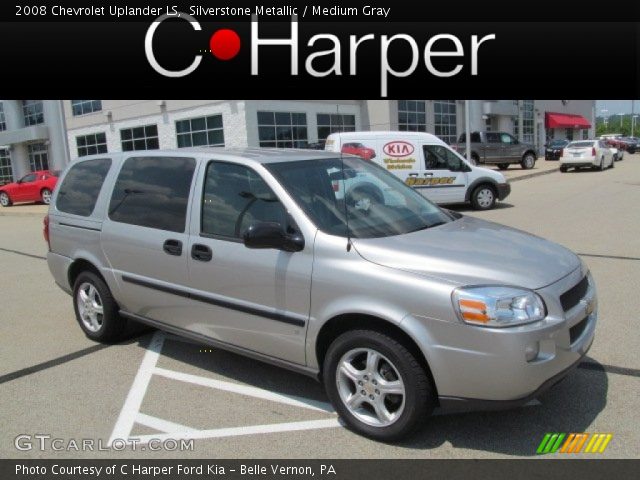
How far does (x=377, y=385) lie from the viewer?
11.1 feet

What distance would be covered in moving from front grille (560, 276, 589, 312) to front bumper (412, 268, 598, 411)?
7cm

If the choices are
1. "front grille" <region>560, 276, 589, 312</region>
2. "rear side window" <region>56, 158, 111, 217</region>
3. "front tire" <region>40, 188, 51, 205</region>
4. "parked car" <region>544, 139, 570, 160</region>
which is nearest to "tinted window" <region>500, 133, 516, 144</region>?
"parked car" <region>544, 139, 570, 160</region>

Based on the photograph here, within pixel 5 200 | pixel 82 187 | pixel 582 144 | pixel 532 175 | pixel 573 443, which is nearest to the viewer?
pixel 573 443

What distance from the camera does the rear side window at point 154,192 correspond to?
4406 millimetres

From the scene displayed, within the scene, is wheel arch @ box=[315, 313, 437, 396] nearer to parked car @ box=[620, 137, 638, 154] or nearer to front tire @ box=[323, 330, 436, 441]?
front tire @ box=[323, 330, 436, 441]

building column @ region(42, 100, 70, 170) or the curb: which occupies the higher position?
building column @ region(42, 100, 70, 170)

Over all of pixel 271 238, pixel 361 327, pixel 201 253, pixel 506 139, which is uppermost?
pixel 506 139

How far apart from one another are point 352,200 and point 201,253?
3.73ft

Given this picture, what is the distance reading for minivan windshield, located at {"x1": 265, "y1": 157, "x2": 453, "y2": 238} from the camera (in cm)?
378

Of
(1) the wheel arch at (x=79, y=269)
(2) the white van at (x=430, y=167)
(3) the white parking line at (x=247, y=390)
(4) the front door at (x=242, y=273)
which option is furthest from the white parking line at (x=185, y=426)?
(2) the white van at (x=430, y=167)

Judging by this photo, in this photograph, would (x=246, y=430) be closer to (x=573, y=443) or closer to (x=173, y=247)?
(x=173, y=247)

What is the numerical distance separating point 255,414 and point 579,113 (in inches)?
2365

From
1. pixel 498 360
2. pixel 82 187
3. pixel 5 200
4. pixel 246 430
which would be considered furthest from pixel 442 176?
pixel 5 200

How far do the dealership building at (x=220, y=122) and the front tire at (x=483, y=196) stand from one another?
38.0 feet
